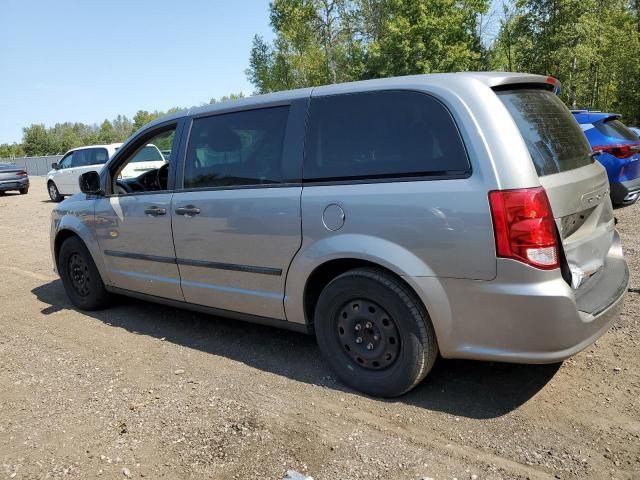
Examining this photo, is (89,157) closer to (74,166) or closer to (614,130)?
(74,166)

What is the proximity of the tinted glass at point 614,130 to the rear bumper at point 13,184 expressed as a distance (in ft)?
71.5

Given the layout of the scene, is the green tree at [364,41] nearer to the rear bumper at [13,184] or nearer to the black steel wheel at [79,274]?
the rear bumper at [13,184]

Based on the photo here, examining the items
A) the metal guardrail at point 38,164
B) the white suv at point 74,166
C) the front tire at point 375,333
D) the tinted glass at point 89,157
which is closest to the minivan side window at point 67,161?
the white suv at point 74,166

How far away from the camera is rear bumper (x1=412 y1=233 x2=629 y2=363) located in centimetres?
275

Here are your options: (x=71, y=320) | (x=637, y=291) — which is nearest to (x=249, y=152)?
(x=71, y=320)

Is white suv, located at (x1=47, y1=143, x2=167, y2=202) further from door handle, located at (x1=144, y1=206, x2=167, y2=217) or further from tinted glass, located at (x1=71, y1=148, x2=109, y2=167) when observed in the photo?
door handle, located at (x1=144, y1=206, x2=167, y2=217)

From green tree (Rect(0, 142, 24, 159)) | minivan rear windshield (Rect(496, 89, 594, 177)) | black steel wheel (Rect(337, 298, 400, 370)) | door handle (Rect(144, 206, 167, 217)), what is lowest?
black steel wheel (Rect(337, 298, 400, 370))

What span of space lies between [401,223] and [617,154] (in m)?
6.65

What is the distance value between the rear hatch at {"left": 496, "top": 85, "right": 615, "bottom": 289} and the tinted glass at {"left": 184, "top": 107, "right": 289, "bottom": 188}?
152 cm

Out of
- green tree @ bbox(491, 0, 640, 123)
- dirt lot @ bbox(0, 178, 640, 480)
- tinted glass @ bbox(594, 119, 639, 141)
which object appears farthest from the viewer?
green tree @ bbox(491, 0, 640, 123)

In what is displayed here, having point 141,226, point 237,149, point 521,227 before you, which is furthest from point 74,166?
point 521,227

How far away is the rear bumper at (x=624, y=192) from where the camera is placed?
7949 mm

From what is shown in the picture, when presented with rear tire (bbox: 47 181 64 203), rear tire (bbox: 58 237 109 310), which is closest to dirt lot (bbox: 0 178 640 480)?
rear tire (bbox: 58 237 109 310)

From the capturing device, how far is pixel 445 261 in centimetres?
292
